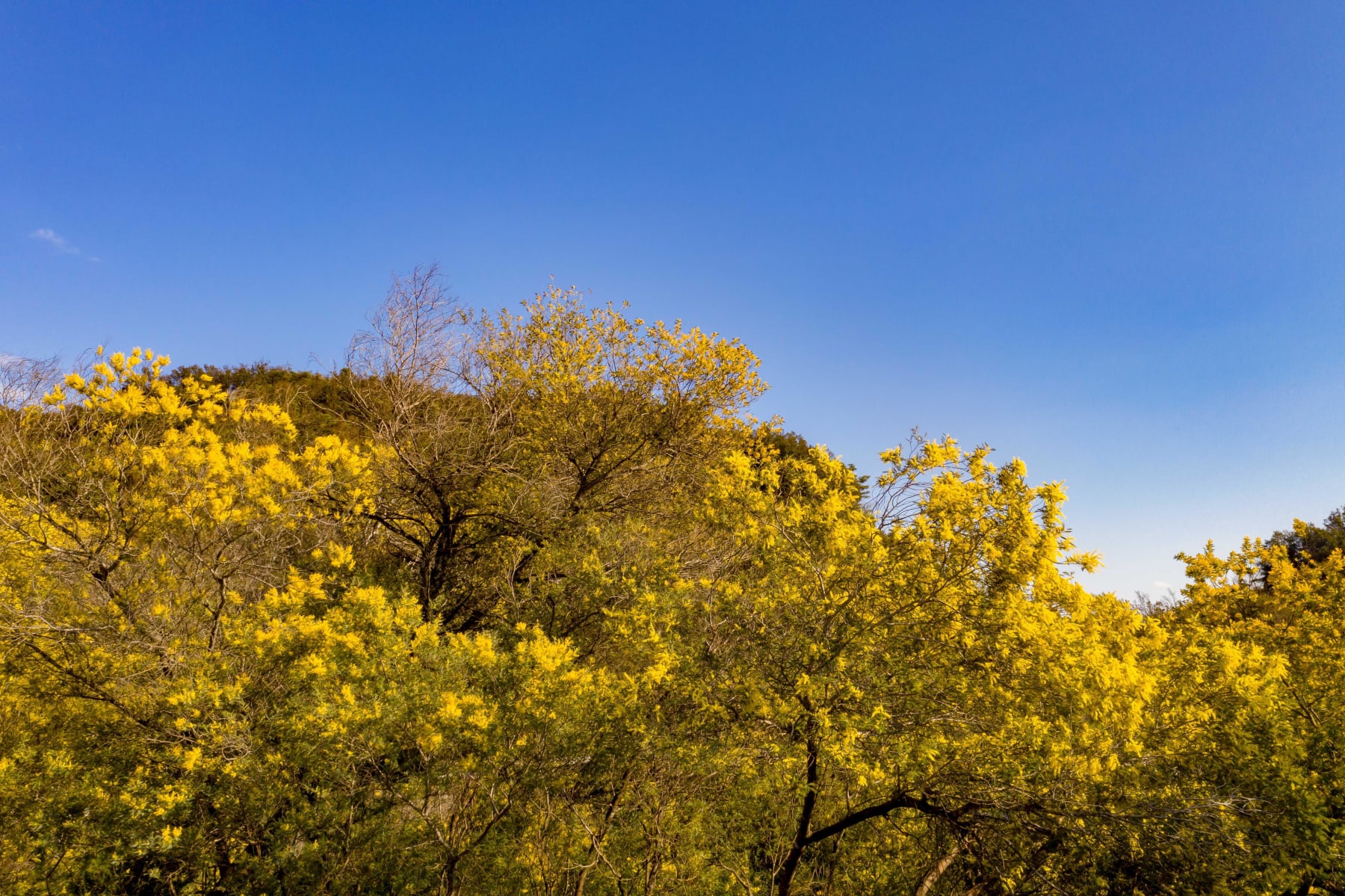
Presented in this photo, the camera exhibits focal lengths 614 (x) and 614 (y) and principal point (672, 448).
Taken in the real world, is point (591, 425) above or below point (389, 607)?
above

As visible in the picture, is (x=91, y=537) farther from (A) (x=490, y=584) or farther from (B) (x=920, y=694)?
(B) (x=920, y=694)

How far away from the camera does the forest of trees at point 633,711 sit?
539cm

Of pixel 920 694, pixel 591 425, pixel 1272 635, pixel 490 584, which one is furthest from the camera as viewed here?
pixel 591 425

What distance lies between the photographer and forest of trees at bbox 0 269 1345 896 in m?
5.39

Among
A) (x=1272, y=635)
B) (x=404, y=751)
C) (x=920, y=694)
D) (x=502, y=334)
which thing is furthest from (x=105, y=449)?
(x=1272, y=635)

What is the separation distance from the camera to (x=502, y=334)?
461 inches

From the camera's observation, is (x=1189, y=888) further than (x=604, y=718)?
No

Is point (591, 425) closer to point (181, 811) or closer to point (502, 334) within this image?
point (502, 334)

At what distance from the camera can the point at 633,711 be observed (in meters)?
6.29

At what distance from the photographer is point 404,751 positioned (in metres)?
6.54

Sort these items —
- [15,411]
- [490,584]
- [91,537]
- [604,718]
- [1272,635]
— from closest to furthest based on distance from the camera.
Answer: [604,718]
[91,537]
[15,411]
[1272,635]
[490,584]

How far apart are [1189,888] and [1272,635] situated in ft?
22.7

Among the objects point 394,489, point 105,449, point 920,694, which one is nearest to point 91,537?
point 105,449

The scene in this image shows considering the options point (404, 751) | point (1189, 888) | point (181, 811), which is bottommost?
point (181, 811)
